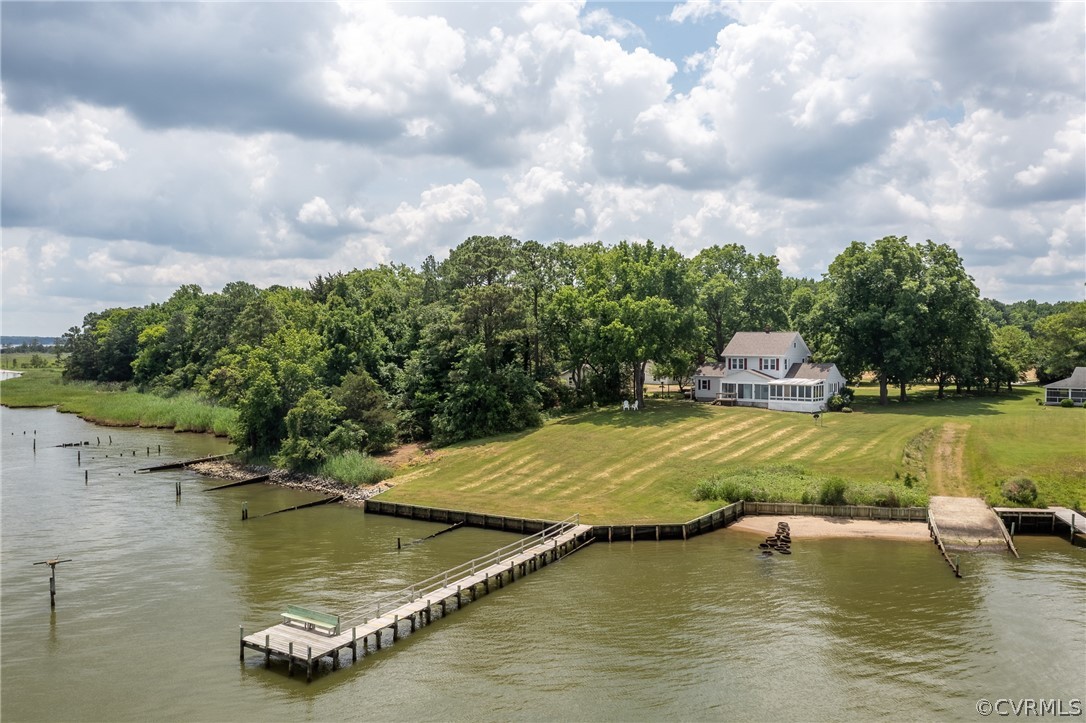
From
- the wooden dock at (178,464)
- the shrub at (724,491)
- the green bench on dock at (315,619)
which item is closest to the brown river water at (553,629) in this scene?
the green bench on dock at (315,619)

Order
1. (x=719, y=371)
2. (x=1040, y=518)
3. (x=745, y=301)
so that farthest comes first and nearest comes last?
(x=745, y=301)
(x=719, y=371)
(x=1040, y=518)

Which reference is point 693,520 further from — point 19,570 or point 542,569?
point 19,570

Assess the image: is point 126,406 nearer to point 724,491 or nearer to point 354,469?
point 354,469

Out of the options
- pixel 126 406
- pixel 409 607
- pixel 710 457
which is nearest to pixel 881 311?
pixel 710 457

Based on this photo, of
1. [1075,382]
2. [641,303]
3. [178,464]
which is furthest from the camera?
[1075,382]

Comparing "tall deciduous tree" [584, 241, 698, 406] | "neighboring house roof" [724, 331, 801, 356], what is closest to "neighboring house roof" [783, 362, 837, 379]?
"neighboring house roof" [724, 331, 801, 356]

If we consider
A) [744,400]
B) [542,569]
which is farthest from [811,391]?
[542,569]

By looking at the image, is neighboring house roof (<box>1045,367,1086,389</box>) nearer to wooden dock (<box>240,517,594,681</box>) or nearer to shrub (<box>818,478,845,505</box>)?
shrub (<box>818,478,845,505</box>)
